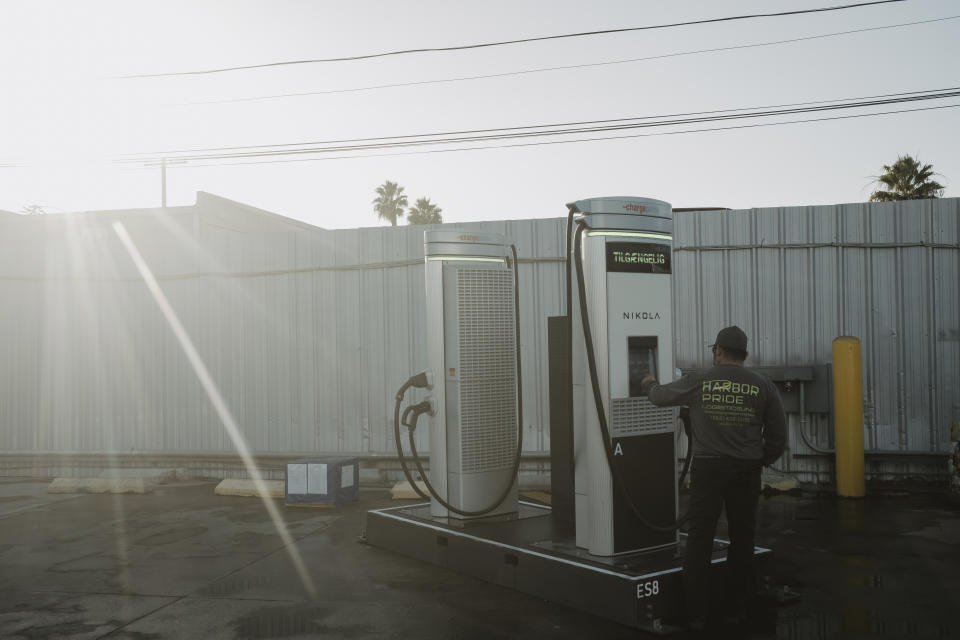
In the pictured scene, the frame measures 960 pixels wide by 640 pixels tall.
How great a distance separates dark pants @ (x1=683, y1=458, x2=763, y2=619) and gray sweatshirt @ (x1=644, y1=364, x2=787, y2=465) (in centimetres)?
9

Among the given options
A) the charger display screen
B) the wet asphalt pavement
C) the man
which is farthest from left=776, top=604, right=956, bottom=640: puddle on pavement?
the charger display screen

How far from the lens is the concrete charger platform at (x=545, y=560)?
511 cm

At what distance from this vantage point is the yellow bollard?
930 cm

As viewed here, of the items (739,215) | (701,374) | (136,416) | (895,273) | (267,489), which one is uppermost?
(739,215)

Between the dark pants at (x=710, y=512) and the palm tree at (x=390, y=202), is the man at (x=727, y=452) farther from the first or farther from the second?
the palm tree at (x=390, y=202)

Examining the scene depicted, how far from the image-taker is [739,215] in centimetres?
1027

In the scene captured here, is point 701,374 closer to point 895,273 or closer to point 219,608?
point 219,608

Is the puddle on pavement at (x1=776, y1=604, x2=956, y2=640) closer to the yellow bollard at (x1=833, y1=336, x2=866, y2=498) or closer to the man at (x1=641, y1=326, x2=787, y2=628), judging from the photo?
the man at (x1=641, y1=326, x2=787, y2=628)

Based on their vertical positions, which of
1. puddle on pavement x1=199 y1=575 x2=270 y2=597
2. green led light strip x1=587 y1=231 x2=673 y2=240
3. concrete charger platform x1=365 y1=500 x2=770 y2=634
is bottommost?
puddle on pavement x1=199 y1=575 x2=270 y2=597

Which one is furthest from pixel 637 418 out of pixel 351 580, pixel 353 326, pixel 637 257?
pixel 353 326

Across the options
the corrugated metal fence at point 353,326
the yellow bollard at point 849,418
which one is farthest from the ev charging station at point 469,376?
the yellow bollard at point 849,418

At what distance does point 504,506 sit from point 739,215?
526 centimetres

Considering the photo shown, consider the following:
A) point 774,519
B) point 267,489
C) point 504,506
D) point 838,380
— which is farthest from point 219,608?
point 838,380

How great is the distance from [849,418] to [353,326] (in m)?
6.53
